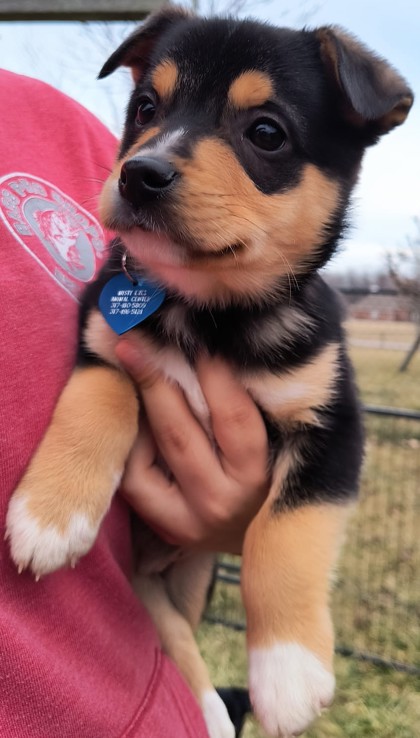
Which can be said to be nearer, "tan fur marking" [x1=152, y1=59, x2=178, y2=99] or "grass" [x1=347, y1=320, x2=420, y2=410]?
"tan fur marking" [x1=152, y1=59, x2=178, y2=99]

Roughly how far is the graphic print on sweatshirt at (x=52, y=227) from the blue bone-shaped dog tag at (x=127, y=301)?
10cm

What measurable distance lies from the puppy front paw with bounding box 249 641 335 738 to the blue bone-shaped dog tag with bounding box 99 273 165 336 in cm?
82

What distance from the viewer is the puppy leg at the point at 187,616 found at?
1730 mm

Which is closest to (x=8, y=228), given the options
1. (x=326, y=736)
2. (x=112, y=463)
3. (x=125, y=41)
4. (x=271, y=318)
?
(x=112, y=463)

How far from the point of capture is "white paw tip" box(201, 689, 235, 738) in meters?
1.71

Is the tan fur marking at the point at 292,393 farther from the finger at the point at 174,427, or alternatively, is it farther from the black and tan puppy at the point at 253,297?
the finger at the point at 174,427

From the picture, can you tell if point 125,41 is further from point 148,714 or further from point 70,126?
point 148,714

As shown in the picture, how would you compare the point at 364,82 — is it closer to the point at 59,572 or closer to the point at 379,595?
the point at 59,572

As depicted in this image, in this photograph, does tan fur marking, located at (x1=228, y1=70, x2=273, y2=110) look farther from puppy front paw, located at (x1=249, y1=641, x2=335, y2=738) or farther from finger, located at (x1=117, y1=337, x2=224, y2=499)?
puppy front paw, located at (x1=249, y1=641, x2=335, y2=738)

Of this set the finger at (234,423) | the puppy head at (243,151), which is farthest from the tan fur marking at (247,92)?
the finger at (234,423)

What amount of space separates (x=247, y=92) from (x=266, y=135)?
0.10 metres

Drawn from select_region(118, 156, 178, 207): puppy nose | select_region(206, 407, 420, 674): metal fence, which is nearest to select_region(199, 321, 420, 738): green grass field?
select_region(206, 407, 420, 674): metal fence

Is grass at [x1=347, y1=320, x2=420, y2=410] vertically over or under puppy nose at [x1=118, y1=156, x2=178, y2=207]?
under

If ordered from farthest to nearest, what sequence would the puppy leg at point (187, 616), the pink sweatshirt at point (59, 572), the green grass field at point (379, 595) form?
the green grass field at point (379, 595) < the puppy leg at point (187, 616) < the pink sweatshirt at point (59, 572)
